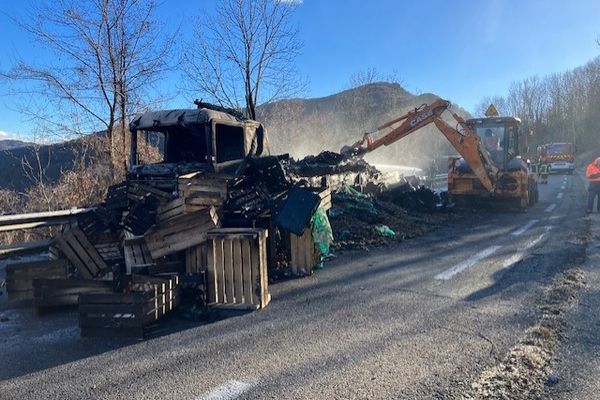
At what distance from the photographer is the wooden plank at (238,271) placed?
5195mm

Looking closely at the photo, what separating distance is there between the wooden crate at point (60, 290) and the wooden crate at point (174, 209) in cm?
131

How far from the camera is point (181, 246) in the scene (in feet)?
18.3

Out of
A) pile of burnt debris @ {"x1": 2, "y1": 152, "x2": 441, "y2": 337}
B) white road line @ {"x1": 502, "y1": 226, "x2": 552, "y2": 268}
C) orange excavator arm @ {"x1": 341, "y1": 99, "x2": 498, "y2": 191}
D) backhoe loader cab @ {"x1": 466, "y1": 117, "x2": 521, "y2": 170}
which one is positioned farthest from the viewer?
backhoe loader cab @ {"x1": 466, "y1": 117, "x2": 521, "y2": 170}

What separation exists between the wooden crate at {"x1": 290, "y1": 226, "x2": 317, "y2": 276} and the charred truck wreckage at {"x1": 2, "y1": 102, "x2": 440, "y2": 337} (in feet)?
0.05

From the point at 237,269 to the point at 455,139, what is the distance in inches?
392

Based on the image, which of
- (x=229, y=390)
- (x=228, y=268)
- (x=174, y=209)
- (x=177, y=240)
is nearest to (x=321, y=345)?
(x=229, y=390)

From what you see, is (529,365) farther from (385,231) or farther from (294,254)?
(385,231)

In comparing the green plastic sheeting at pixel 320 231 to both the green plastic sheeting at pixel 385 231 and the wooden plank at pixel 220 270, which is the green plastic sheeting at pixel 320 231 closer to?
the wooden plank at pixel 220 270

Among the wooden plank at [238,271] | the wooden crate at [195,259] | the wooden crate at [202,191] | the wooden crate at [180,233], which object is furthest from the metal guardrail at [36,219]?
the wooden plank at [238,271]

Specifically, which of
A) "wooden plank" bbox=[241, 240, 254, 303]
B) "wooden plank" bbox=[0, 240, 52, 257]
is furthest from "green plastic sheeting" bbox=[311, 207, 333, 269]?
"wooden plank" bbox=[0, 240, 52, 257]

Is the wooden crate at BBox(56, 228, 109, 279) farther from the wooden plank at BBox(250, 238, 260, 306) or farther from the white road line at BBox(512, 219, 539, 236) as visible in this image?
the white road line at BBox(512, 219, 539, 236)

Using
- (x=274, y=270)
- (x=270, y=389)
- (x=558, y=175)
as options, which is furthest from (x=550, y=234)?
(x=558, y=175)

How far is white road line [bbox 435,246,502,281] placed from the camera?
20.9ft

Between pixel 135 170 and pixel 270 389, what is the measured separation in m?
5.61
